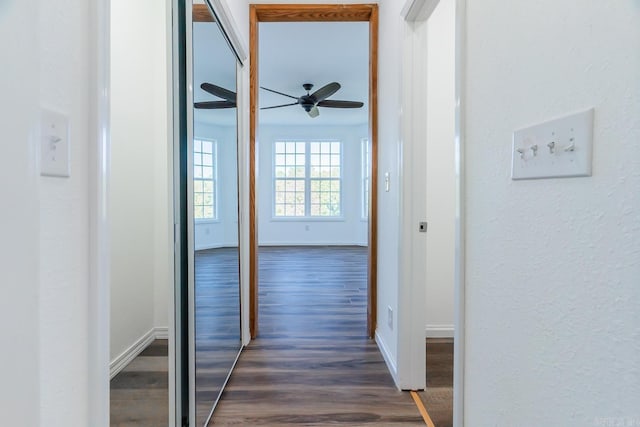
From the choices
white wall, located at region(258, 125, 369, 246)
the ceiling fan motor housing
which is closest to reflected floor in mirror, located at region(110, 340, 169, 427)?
the ceiling fan motor housing

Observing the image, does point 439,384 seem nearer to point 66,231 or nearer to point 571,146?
point 571,146

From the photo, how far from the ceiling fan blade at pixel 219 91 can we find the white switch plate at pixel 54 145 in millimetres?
1045

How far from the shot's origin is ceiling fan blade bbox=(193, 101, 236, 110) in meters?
1.59

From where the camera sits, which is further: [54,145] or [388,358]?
[388,358]

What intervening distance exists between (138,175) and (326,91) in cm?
365

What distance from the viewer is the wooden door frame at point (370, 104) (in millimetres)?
2514

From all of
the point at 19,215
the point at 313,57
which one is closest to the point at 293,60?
the point at 313,57

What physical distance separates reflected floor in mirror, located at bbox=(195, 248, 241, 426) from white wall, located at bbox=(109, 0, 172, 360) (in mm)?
324

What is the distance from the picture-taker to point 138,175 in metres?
1.12

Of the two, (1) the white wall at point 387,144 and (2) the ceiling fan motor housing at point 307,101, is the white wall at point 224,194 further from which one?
(2) the ceiling fan motor housing at point 307,101

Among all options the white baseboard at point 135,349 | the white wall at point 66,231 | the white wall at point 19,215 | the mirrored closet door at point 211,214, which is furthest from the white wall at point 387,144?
the white wall at point 19,215

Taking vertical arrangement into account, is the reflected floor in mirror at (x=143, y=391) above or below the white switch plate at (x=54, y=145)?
below

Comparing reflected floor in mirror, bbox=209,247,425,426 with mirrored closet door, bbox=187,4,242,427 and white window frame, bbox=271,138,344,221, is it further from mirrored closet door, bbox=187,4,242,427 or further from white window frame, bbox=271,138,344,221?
white window frame, bbox=271,138,344,221

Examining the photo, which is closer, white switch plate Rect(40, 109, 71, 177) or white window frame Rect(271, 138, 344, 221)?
white switch plate Rect(40, 109, 71, 177)
